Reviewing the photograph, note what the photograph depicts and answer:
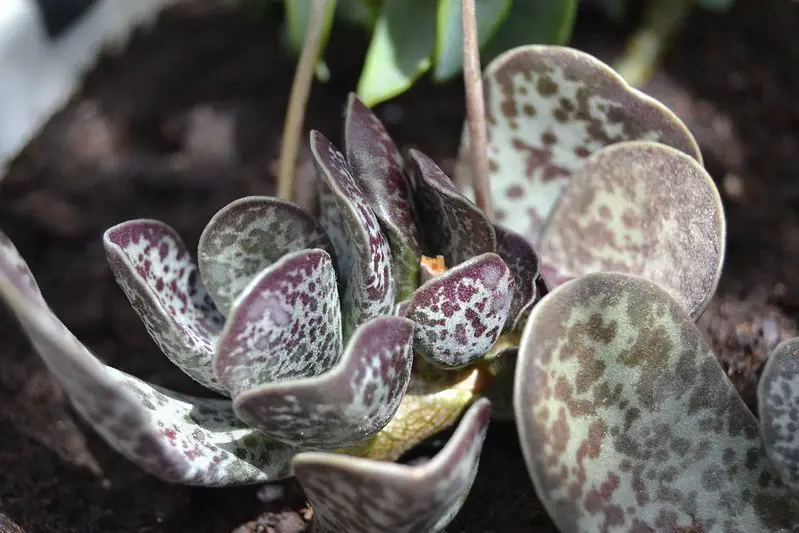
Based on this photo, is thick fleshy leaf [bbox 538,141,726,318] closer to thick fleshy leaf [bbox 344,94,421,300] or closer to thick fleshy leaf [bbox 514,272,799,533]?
thick fleshy leaf [bbox 514,272,799,533]

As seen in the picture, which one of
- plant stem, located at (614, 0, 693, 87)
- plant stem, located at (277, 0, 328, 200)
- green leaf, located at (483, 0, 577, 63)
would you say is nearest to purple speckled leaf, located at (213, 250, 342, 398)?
plant stem, located at (277, 0, 328, 200)

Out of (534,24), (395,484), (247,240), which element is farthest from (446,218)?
(534,24)

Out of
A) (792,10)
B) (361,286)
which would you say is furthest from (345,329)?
(792,10)

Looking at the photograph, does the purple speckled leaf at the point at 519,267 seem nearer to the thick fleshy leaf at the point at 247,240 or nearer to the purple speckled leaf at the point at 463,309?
the purple speckled leaf at the point at 463,309

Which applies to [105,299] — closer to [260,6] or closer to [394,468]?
[260,6]

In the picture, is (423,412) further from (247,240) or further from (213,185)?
(213,185)

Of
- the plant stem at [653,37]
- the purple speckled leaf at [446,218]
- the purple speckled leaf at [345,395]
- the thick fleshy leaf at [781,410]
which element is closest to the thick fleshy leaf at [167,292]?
the purple speckled leaf at [345,395]
